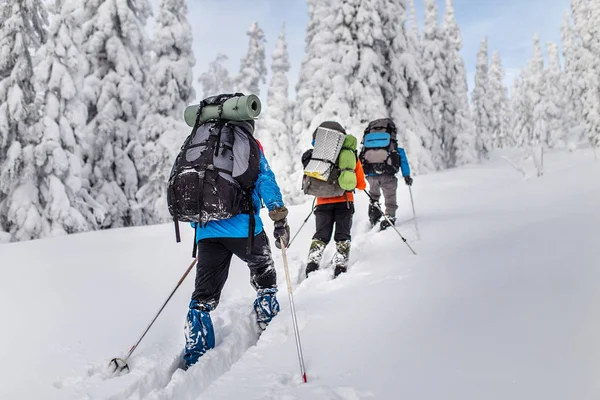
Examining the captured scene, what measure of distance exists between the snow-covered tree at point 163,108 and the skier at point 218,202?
15088mm

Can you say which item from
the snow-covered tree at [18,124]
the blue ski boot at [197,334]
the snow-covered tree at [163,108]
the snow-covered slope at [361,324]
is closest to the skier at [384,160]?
the snow-covered slope at [361,324]

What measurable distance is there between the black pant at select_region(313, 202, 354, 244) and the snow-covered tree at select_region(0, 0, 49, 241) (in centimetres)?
1121

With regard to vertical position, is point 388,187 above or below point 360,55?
below

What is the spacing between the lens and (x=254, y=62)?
1236 inches

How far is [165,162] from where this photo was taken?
58.6 feet

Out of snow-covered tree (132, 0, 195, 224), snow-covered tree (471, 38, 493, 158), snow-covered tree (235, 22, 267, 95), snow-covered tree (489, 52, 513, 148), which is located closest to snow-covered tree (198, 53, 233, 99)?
snow-covered tree (235, 22, 267, 95)

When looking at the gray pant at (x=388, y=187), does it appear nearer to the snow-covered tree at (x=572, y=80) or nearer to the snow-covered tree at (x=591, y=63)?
the snow-covered tree at (x=591, y=63)

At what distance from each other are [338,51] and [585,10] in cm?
2483

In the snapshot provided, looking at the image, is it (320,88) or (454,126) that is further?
(454,126)

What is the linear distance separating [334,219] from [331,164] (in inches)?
33.3

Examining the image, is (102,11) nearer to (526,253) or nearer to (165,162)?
(165,162)

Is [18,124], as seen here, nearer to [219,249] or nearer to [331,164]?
[331,164]

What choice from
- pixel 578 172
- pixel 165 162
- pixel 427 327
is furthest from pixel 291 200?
pixel 427 327

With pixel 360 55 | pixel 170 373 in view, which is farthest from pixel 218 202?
pixel 360 55
